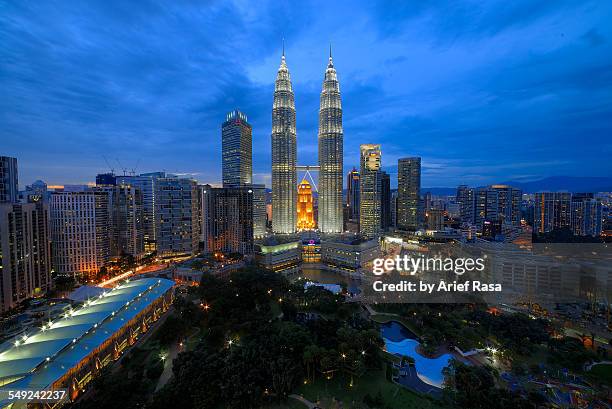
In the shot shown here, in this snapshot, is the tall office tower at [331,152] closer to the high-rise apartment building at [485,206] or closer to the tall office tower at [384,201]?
the tall office tower at [384,201]

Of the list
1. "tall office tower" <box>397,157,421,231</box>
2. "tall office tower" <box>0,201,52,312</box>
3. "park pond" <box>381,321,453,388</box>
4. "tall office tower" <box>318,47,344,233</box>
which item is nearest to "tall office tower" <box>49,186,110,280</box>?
"tall office tower" <box>0,201,52,312</box>

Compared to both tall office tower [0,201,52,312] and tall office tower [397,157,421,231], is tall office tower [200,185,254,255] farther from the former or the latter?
tall office tower [397,157,421,231]

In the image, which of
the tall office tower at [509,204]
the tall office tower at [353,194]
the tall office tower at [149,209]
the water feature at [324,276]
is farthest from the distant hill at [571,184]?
the tall office tower at [149,209]

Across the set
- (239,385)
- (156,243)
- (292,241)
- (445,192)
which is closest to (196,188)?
(156,243)

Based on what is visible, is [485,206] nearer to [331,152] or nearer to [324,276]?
[331,152]

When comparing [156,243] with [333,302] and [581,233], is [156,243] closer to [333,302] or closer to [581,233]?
[333,302]
